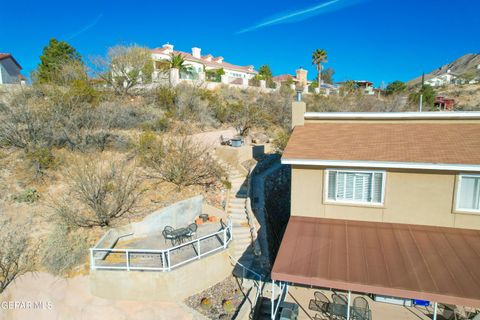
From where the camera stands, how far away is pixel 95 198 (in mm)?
15938

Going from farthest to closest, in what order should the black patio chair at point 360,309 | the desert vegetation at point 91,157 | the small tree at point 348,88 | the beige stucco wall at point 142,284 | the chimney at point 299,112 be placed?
the small tree at point 348,88, the desert vegetation at point 91,157, the chimney at point 299,112, the beige stucco wall at point 142,284, the black patio chair at point 360,309

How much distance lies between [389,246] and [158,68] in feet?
136

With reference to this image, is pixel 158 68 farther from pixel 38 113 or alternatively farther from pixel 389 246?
pixel 389 246

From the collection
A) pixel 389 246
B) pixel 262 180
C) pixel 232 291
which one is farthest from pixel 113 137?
pixel 389 246

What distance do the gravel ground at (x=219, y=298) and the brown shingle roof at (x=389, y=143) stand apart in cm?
695

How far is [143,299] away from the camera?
12828mm

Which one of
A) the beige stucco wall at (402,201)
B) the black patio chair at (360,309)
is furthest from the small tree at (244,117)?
the black patio chair at (360,309)

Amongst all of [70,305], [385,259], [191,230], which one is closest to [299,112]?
[385,259]

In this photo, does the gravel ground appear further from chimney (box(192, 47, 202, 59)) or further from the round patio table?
chimney (box(192, 47, 202, 59))

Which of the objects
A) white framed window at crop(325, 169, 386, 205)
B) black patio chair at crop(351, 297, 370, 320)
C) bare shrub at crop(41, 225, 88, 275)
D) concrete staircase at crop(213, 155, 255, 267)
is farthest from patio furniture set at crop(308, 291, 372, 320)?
bare shrub at crop(41, 225, 88, 275)

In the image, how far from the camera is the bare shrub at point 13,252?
12.9 metres

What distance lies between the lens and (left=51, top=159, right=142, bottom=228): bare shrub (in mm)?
15742

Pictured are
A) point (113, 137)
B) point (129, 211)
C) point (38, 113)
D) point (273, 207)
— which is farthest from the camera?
point (113, 137)

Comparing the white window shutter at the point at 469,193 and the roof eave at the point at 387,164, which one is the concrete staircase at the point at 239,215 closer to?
the roof eave at the point at 387,164
